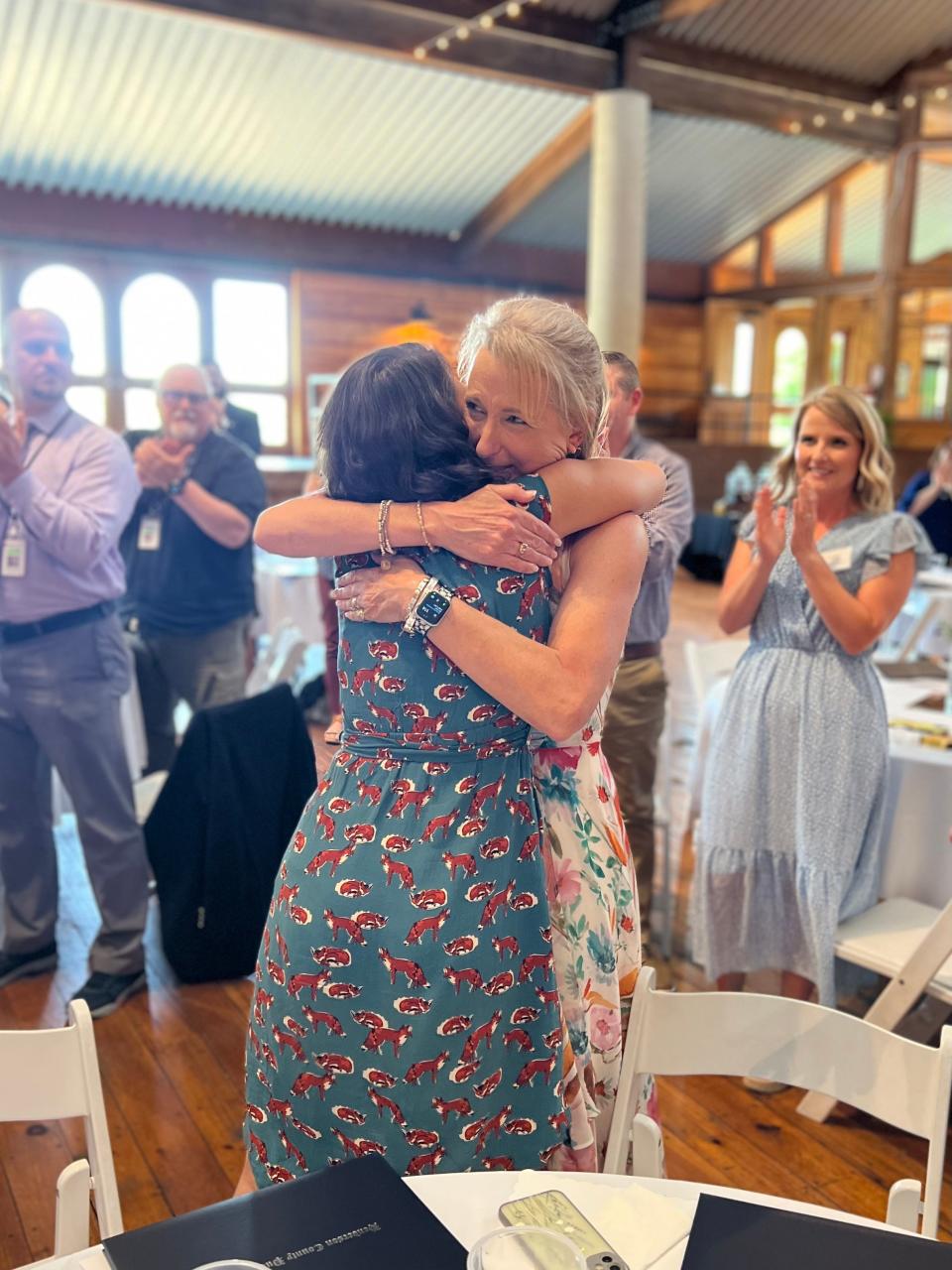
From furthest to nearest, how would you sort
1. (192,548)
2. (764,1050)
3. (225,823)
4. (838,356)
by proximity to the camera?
(838,356) < (192,548) < (225,823) < (764,1050)

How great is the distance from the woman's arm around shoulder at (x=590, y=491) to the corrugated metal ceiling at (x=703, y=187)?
11.4 meters

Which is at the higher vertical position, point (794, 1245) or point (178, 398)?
point (178, 398)

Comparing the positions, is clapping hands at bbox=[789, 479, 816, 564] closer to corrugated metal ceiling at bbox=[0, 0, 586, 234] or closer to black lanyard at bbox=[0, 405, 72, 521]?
black lanyard at bbox=[0, 405, 72, 521]

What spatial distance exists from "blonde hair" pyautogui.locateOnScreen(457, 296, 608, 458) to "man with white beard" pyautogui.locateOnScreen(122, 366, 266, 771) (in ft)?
7.25

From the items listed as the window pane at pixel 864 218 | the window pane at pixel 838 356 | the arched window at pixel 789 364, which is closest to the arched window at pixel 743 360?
the arched window at pixel 789 364

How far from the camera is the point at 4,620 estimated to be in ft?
9.00

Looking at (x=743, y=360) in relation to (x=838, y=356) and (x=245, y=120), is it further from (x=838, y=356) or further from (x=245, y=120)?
(x=245, y=120)

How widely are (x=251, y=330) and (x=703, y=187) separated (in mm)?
5740

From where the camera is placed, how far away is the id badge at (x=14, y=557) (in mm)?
2705

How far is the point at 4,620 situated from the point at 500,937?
74.7 inches

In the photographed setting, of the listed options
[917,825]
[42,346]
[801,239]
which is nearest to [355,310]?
[801,239]

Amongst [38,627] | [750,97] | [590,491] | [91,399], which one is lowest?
[38,627]

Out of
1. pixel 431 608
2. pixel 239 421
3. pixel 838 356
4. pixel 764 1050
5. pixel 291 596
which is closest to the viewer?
pixel 431 608

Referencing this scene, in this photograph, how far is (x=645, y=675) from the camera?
2.97 meters
